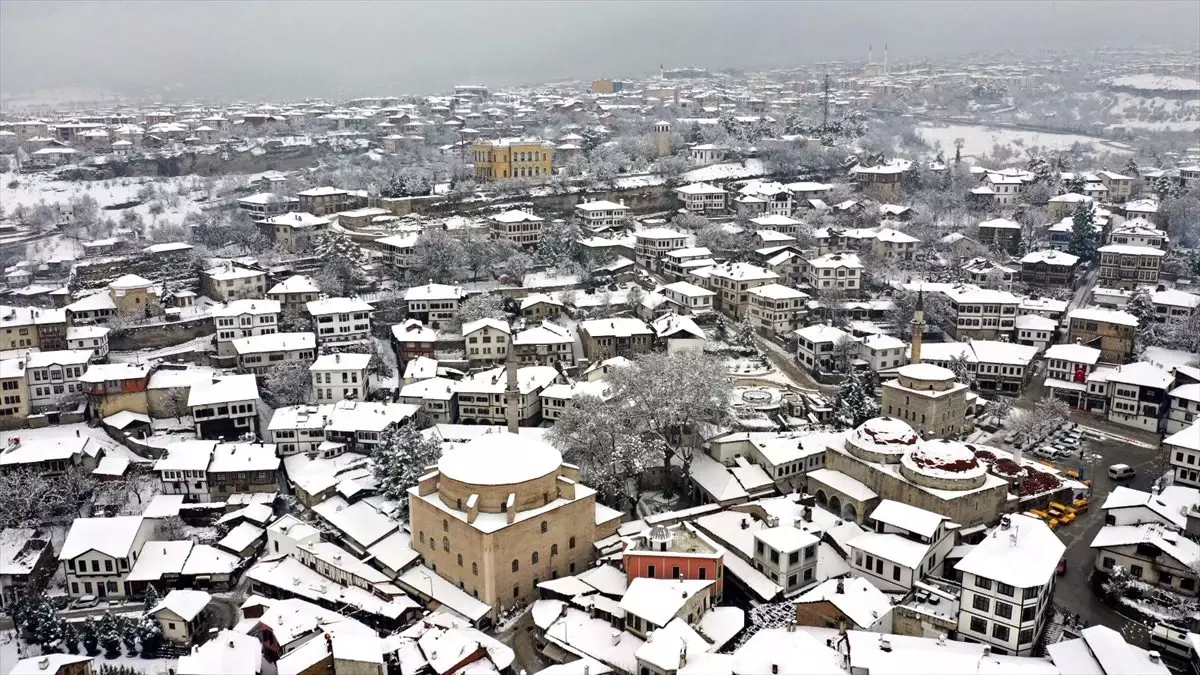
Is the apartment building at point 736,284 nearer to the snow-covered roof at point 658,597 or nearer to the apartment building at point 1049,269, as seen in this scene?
the apartment building at point 1049,269

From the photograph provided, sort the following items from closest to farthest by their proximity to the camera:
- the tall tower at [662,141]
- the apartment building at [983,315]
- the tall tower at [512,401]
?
1. the tall tower at [512,401]
2. the apartment building at [983,315]
3. the tall tower at [662,141]

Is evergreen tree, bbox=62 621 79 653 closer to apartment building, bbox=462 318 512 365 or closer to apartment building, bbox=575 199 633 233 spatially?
apartment building, bbox=462 318 512 365

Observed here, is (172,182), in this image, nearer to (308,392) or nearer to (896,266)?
(308,392)

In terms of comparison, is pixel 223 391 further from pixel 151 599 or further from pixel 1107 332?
pixel 1107 332

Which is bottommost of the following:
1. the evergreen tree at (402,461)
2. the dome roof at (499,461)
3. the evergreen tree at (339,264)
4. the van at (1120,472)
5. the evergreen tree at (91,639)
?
the evergreen tree at (91,639)

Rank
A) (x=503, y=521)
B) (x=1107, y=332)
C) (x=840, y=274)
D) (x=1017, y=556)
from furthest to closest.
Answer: (x=840, y=274) → (x=1107, y=332) → (x=503, y=521) → (x=1017, y=556)

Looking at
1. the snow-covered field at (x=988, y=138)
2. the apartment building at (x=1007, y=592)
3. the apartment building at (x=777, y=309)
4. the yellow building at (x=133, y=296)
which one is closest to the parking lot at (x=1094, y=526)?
the apartment building at (x=1007, y=592)

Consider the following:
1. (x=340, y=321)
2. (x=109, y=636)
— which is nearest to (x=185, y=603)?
(x=109, y=636)
